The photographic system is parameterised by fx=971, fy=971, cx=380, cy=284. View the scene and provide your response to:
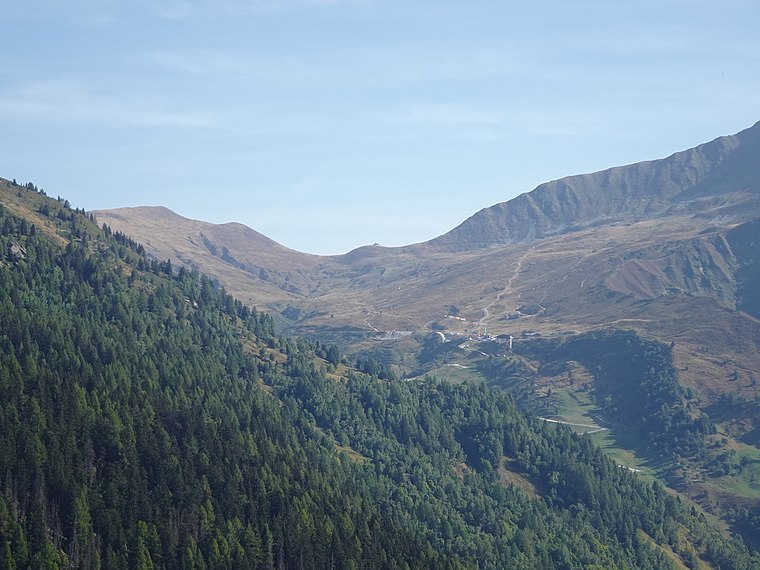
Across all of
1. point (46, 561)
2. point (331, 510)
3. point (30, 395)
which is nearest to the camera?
point (46, 561)

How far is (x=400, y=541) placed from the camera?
178 metres

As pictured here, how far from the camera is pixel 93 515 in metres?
142

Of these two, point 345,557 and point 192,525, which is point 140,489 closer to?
point 192,525

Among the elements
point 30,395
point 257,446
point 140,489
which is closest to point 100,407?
point 30,395

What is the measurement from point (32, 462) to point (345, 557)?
52.4 metres

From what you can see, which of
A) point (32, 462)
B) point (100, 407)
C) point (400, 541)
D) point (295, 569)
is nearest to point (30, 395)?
point (100, 407)

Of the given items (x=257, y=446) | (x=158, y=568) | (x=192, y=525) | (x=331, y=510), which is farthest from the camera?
(x=257, y=446)

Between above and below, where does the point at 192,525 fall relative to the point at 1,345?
below

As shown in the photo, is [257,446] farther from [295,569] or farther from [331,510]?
[295,569]

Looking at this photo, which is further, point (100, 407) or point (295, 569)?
point (100, 407)

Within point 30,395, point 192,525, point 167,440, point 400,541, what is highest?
point 30,395

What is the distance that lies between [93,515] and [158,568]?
13360 millimetres

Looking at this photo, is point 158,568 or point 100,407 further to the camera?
point 100,407

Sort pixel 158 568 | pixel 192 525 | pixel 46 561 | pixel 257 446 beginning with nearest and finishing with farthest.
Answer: pixel 46 561 → pixel 158 568 → pixel 192 525 → pixel 257 446
